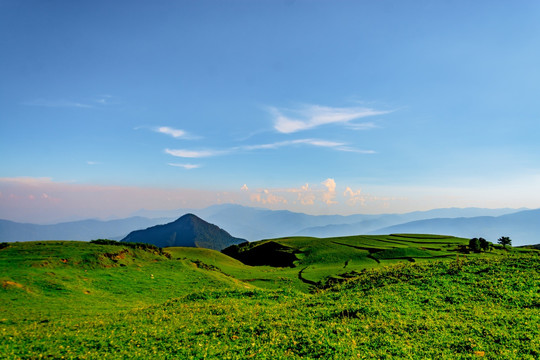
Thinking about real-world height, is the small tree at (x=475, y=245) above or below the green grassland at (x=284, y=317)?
below

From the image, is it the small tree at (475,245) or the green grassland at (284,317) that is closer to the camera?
the green grassland at (284,317)

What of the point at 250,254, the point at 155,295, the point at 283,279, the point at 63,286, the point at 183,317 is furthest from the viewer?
the point at 250,254

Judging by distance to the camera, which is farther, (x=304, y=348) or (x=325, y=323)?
(x=325, y=323)

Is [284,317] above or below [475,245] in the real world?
above

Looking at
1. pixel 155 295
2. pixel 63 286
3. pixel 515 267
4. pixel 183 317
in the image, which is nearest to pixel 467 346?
pixel 183 317

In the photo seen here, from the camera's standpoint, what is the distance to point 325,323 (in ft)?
58.0

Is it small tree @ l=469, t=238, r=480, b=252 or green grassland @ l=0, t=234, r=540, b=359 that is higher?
green grassland @ l=0, t=234, r=540, b=359

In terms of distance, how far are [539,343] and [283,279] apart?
46.5 m

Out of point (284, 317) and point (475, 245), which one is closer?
point (284, 317)

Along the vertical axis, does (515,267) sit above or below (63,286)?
above

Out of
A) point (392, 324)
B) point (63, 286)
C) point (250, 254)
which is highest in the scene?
point (392, 324)

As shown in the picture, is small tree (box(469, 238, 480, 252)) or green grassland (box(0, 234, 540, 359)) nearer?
green grassland (box(0, 234, 540, 359))

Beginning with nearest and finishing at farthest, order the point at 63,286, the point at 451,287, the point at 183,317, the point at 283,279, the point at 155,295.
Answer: the point at 183,317 → the point at 451,287 → the point at 63,286 → the point at 155,295 → the point at 283,279

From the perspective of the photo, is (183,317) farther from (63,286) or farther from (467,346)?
(63,286)
